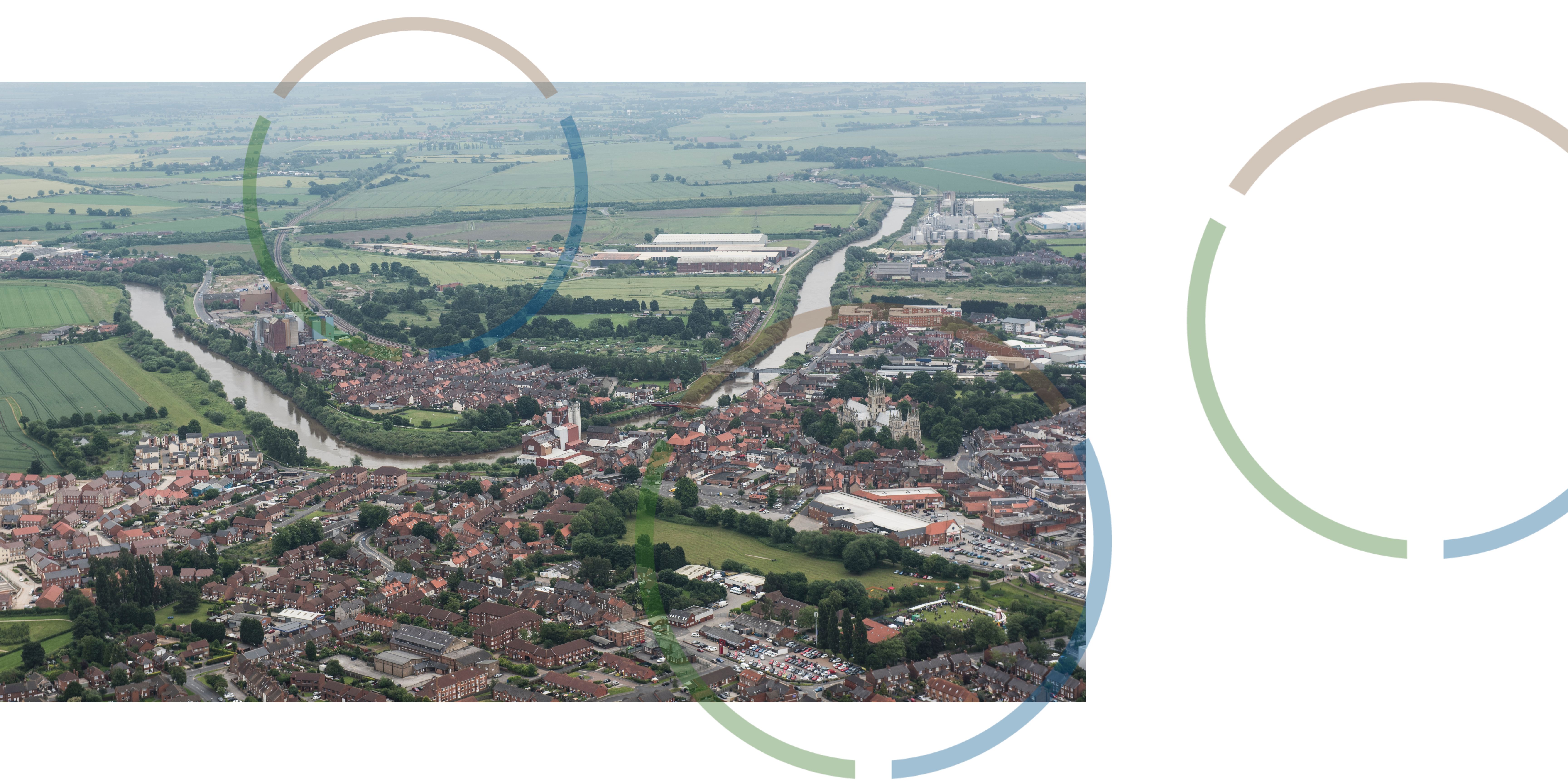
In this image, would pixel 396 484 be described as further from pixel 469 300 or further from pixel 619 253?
pixel 619 253

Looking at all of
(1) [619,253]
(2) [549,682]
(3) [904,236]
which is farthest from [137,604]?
(3) [904,236]

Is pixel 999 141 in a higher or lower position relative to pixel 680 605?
higher

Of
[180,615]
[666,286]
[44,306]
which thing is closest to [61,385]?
[44,306]

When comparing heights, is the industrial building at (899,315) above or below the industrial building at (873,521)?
above

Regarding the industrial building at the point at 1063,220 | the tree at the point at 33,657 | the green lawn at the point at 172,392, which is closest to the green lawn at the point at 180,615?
the tree at the point at 33,657

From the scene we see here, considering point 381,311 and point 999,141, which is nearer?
point 381,311
